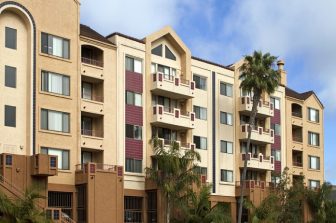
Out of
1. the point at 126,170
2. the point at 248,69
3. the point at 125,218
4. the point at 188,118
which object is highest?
the point at 248,69

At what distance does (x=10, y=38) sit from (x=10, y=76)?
3202 mm

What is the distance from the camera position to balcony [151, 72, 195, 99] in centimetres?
6569

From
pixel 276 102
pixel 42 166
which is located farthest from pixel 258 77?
pixel 42 166

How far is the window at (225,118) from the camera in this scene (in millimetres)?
74875

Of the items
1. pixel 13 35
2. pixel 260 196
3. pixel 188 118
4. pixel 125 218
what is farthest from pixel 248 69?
pixel 13 35

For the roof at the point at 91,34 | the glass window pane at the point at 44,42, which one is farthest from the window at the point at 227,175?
the glass window pane at the point at 44,42

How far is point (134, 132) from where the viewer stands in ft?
210

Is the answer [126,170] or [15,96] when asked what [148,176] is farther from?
[15,96]

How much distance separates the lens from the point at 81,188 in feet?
189

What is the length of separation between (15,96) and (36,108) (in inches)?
76.5

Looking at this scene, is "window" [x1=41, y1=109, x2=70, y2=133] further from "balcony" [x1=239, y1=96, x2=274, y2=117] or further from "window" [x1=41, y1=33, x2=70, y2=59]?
"balcony" [x1=239, y1=96, x2=274, y2=117]

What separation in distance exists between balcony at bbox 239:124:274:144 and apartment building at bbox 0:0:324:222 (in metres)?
0.13

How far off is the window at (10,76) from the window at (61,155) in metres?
5.91

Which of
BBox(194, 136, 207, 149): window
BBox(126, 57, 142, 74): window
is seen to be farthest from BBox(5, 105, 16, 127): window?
BBox(194, 136, 207, 149): window
